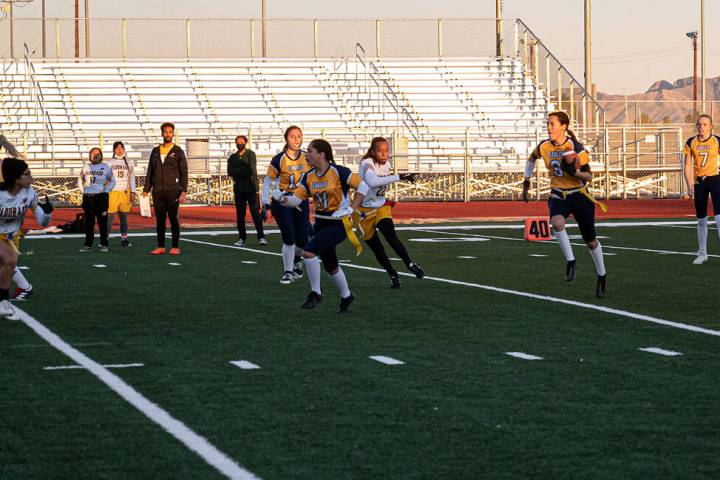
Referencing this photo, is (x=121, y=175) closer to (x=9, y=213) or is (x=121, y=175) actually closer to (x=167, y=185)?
(x=167, y=185)

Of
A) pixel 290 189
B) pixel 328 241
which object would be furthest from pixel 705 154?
pixel 328 241

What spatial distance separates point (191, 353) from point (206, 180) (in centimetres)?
3301

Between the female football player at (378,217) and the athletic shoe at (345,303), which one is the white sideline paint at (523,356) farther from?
the female football player at (378,217)

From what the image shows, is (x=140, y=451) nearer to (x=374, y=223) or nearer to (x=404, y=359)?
(x=404, y=359)

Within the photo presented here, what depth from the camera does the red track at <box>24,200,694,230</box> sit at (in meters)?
30.3

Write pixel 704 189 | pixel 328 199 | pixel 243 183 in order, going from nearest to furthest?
1. pixel 328 199
2. pixel 704 189
3. pixel 243 183

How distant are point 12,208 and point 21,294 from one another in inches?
77.4

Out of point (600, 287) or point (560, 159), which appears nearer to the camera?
point (600, 287)

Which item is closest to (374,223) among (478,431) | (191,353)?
(191,353)

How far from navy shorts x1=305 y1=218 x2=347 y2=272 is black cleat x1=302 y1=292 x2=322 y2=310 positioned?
36cm

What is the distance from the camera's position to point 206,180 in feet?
139

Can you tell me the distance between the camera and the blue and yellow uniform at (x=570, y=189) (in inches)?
547

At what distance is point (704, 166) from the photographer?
58.6 ft

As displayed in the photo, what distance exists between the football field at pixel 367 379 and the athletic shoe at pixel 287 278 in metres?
0.10
